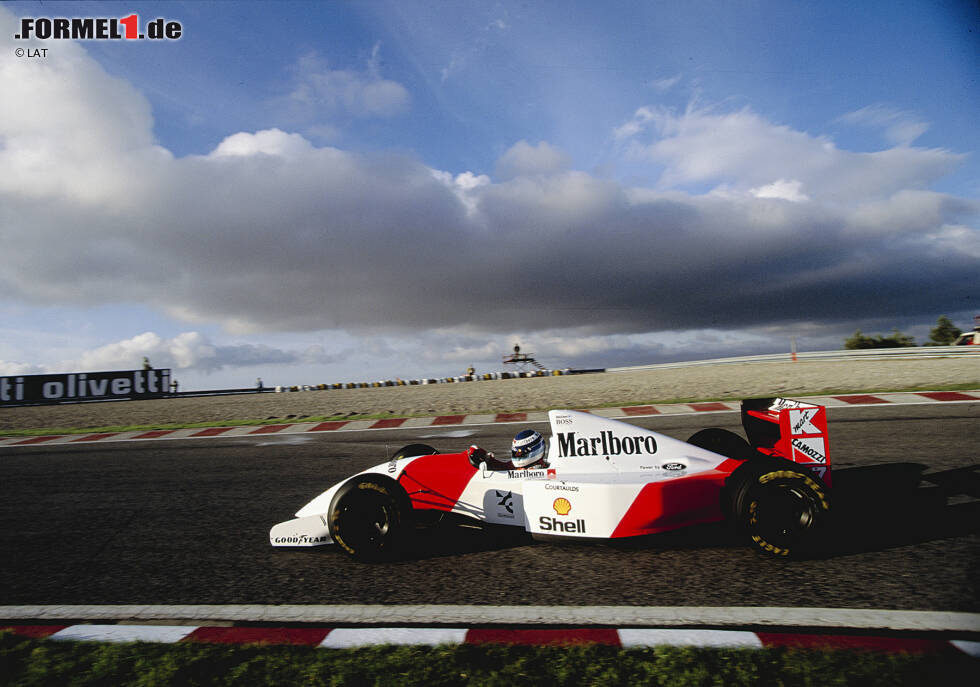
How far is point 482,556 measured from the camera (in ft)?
13.8

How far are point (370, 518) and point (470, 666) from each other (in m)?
1.93

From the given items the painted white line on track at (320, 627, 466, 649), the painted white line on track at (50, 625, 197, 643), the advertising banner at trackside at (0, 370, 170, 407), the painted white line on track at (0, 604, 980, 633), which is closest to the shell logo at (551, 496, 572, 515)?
the painted white line on track at (0, 604, 980, 633)

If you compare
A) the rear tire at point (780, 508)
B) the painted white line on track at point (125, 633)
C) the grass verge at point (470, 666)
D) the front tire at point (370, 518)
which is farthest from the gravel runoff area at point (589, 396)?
the grass verge at point (470, 666)

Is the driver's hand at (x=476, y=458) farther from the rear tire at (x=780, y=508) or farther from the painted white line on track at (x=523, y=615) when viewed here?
the rear tire at (x=780, y=508)

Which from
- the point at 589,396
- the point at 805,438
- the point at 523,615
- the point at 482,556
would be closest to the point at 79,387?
the point at 589,396

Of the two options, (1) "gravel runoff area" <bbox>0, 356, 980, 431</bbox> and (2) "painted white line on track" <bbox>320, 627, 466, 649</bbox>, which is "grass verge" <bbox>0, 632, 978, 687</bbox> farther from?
(1) "gravel runoff area" <bbox>0, 356, 980, 431</bbox>

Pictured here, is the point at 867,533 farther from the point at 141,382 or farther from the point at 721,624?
the point at 141,382

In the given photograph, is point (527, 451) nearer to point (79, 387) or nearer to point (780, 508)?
point (780, 508)

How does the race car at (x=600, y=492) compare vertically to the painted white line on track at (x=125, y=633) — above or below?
above

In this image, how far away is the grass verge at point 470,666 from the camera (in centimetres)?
231

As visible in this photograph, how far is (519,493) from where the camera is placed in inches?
169

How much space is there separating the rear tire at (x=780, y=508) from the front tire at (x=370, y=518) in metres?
2.55

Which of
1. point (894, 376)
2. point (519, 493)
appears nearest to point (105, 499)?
point (519, 493)

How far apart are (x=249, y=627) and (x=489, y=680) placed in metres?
1.61
